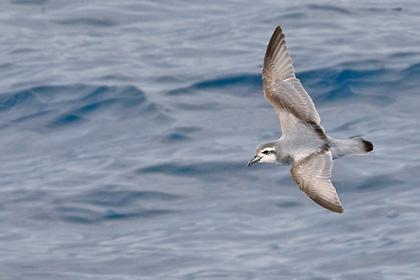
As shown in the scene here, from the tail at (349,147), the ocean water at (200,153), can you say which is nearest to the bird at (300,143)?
the tail at (349,147)

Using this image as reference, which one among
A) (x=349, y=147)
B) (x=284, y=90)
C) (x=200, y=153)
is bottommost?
(x=200, y=153)

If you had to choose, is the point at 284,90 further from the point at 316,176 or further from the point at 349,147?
the point at 316,176

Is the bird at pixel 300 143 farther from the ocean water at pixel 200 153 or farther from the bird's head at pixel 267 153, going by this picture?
the ocean water at pixel 200 153

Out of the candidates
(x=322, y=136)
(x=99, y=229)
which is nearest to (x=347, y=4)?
(x=99, y=229)

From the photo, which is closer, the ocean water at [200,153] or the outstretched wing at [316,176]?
the outstretched wing at [316,176]

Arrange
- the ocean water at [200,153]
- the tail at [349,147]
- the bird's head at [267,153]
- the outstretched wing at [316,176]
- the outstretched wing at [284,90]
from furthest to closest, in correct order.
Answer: the ocean water at [200,153] → the outstretched wing at [284,90] → the tail at [349,147] → the bird's head at [267,153] → the outstretched wing at [316,176]

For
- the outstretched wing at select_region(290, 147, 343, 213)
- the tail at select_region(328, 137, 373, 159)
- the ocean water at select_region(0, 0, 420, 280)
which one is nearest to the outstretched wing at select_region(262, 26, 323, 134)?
the tail at select_region(328, 137, 373, 159)

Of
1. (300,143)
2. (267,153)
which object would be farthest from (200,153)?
(267,153)

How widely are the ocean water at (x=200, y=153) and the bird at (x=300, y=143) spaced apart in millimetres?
5291

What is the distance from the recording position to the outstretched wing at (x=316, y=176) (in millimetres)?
11252

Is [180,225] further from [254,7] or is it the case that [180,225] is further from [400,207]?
[254,7]

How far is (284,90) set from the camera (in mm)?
13148

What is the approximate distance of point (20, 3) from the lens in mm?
28484

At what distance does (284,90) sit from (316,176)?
1.97 metres
